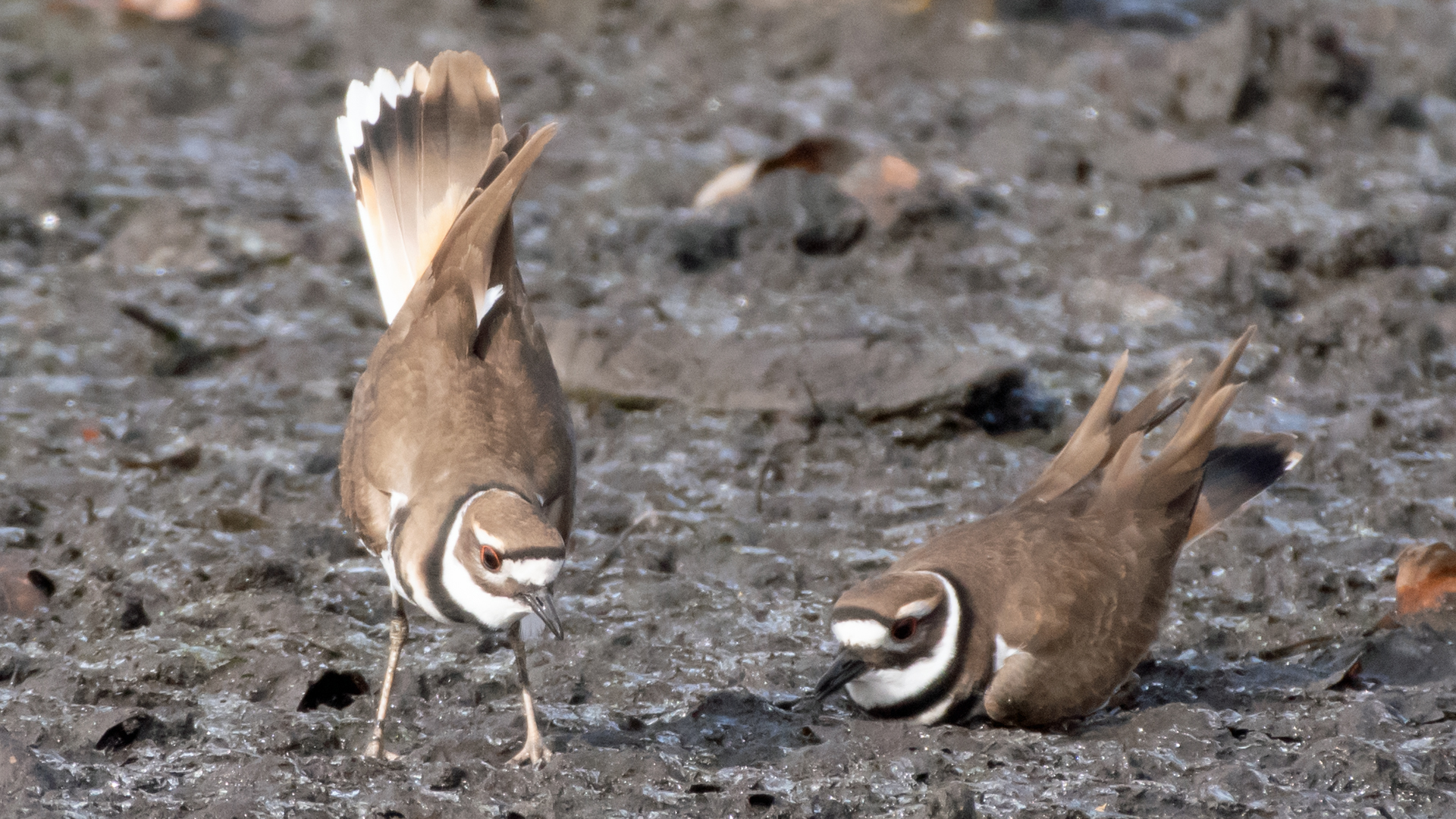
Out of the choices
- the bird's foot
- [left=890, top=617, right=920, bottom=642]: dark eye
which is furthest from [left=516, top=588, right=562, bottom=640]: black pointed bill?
[left=890, top=617, right=920, bottom=642]: dark eye

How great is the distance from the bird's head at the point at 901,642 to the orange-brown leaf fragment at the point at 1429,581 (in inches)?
64.9

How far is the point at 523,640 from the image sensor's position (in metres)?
4.77

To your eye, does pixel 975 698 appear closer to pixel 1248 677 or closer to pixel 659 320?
pixel 1248 677

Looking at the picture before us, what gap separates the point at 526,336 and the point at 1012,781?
2.04 m

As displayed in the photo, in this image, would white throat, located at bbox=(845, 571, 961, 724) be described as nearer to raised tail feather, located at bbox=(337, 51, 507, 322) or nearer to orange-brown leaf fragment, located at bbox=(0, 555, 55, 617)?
raised tail feather, located at bbox=(337, 51, 507, 322)

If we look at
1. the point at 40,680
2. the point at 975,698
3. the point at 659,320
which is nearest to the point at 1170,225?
the point at 659,320

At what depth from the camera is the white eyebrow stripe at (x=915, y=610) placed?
14.7 feet

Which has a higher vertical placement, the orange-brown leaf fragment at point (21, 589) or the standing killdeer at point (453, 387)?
the standing killdeer at point (453, 387)

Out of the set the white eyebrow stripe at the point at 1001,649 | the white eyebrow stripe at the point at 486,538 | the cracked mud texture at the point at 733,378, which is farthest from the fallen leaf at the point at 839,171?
the white eyebrow stripe at the point at 486,538

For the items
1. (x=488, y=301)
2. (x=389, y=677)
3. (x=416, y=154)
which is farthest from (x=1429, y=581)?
(x=416, y=154)

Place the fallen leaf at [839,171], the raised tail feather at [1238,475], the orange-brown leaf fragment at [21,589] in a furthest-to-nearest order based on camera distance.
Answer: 1. the fallen leaf at [839,171]
2. the raised tail feather at [1238,475]
3. the orange-brown leaf fragment at [21,589]

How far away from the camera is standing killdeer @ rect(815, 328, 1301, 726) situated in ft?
15.0

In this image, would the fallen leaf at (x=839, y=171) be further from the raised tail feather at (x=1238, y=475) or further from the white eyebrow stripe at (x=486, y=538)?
the white eyebrow stripe at (x=486, y=538)

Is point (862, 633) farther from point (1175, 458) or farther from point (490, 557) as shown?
point (1175, 458)
